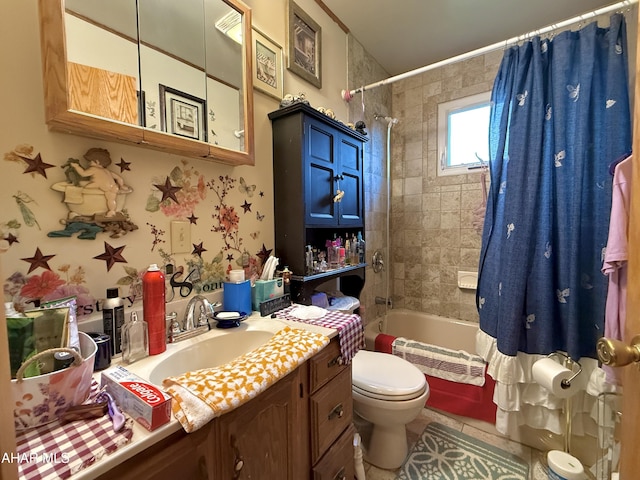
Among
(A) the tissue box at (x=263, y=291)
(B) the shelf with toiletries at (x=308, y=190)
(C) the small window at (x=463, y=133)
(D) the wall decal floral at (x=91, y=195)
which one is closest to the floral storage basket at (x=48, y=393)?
(D) the wall decal floral at (x=91, y=195)

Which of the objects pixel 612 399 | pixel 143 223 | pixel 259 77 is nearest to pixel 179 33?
pixel 259 77

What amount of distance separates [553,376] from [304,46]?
2.11 meters

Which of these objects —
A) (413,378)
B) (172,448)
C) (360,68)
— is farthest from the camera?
(360,68)

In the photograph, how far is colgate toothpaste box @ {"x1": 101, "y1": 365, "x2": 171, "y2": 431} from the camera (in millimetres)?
535

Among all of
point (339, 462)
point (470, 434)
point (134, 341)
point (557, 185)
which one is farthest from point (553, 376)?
point (134, 341)

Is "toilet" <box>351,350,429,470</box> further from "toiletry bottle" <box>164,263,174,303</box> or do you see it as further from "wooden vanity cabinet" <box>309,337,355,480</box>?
"toiletry bottle" <box>164,263,174,303</box>

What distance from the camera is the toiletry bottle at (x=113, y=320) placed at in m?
0.81

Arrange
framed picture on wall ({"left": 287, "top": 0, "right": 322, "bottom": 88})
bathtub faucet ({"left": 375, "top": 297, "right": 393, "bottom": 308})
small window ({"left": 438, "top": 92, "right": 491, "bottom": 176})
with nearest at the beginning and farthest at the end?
framed picture on wall ({"left": 287, "top": 0, "right": 322, "bottom": 88})
small window ({"left": 438, "top": 92, "right": 491, "bottom": 176})
bathtub faucet ({"left": 375, "top": 297, "right": 393, "bottom": 308})

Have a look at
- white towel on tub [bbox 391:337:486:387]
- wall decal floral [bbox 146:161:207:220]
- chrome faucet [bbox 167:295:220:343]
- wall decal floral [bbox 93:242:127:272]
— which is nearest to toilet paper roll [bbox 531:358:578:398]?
white towel on tub [bbox 391:337:486:387]

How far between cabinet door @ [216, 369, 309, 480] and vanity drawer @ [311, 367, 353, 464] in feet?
0.17

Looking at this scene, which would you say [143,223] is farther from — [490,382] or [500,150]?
[490,382]

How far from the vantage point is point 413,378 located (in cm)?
139

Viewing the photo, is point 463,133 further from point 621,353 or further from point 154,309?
point 154,309

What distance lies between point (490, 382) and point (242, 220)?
66.3 inches
